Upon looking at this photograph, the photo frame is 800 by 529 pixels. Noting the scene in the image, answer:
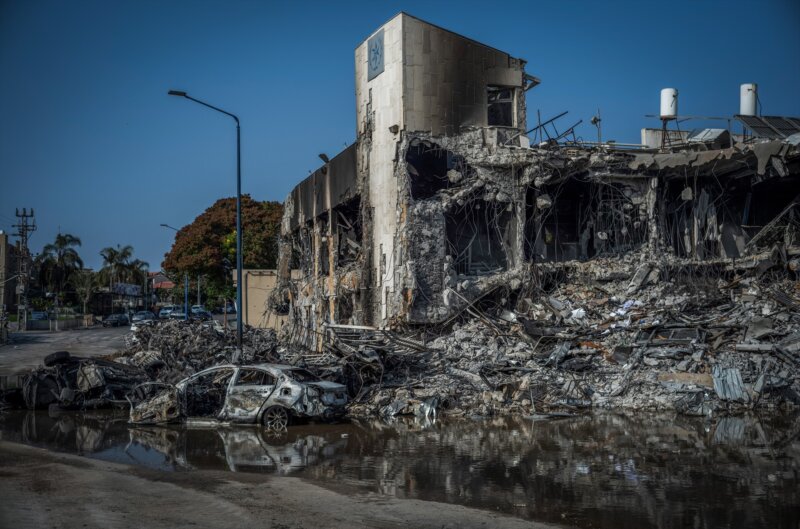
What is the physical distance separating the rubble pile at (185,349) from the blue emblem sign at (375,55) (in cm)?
984

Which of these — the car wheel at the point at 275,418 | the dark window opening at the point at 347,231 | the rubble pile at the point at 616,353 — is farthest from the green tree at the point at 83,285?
the car wheel at the point at 275,418

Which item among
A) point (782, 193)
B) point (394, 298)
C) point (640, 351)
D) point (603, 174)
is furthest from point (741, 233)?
point (394, 298)

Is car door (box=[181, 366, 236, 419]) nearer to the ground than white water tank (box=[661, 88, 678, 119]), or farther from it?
nearer to the ground

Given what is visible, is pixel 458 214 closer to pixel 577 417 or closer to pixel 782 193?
pixel 577 417

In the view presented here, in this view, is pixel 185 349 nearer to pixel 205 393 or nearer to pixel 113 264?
pixel 205 393

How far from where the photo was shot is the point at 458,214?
23.5 m

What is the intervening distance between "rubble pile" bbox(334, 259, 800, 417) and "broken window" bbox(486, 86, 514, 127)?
574 centimetres

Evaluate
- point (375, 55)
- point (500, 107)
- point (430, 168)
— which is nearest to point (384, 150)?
point (430, 168)

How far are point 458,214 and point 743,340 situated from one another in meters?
9.56

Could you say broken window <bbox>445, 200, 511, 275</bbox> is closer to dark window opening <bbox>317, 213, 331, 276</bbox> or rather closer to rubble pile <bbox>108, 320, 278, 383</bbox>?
rubble pile <bbox>108, 320, 278, 383</bbox>

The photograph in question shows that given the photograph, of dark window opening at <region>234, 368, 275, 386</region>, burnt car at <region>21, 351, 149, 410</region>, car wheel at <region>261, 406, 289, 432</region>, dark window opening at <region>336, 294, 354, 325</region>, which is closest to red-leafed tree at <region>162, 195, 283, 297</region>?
dark window opening at <region>336, 294, 354, 325</region>

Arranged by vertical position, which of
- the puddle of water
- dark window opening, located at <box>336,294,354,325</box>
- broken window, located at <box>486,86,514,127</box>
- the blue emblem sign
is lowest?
the puddle of water

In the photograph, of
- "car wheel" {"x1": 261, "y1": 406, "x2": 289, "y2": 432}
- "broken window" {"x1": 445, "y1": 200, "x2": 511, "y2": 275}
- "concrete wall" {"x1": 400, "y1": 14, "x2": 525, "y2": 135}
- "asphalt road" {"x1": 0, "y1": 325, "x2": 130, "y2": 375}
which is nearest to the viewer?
"car wheel" {"x1": 261, "y1": 406, "x2": 289, "y2": 432}

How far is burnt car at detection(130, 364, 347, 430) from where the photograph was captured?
14430 mm
